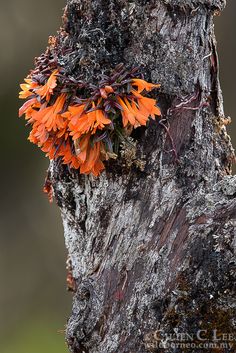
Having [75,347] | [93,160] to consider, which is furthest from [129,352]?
[93,160]

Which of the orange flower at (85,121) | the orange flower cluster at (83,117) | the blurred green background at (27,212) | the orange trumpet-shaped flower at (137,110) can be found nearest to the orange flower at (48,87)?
the orange flower cluster at (83,117)

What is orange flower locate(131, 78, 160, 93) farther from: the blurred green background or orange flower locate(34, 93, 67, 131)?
the blurred green background

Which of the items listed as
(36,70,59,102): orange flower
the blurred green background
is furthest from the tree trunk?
the blurred green background

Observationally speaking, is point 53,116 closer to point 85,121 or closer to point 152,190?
point 85,121

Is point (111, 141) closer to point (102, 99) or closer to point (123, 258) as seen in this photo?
point (102, 99)

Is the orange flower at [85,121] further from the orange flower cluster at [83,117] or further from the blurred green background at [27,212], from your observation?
the blurred green background at [27,212]
